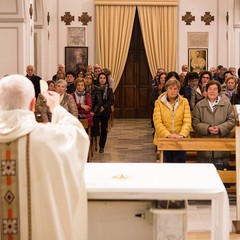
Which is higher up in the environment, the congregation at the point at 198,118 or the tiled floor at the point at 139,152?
the congregation at the point at 198,118

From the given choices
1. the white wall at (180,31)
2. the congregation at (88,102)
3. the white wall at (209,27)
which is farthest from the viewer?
the white wall at (209,27)

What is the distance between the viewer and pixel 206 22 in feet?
60.6

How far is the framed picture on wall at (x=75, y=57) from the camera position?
731 inches

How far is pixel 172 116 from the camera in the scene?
8.03m

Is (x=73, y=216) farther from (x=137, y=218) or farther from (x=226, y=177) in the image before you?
(x=226, y=177)

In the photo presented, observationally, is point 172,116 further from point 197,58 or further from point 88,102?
point 197,58

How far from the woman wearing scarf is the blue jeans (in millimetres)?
2880

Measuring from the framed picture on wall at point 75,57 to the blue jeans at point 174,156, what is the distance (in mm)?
10854

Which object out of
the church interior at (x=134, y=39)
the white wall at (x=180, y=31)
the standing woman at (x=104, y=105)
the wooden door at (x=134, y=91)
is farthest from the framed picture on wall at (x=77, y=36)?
the standing woman at (x=104, y=105)

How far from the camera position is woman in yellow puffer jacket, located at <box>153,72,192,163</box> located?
7.95 metres

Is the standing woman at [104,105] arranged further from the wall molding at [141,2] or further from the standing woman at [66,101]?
the wall molding at [141,2]

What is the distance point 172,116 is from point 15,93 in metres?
4.31

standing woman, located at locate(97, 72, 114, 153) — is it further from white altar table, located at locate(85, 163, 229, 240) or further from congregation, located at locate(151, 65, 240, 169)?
white altar table, located at locate(85, 163, 229, 240)

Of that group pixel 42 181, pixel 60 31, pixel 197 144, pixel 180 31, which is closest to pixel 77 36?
pixel 60 31
